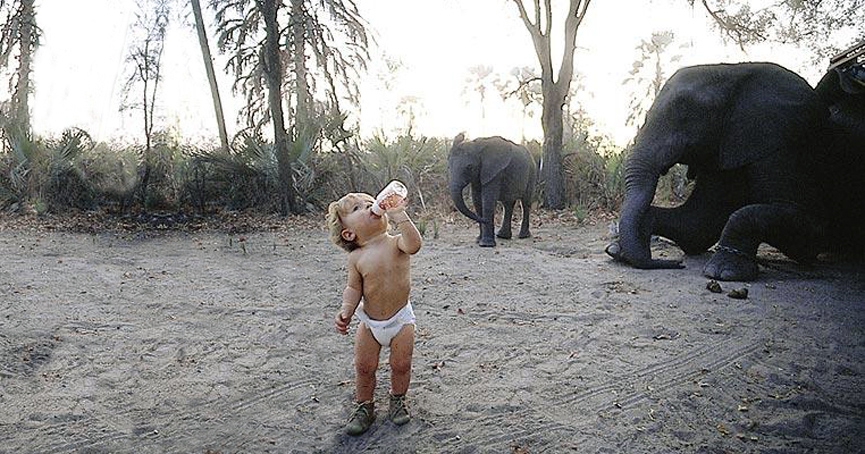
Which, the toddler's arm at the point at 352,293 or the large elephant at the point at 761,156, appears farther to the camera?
the large elephant at the point at 761,156

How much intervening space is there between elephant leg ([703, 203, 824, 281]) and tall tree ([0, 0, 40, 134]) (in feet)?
39.2

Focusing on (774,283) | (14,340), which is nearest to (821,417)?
(774,283)

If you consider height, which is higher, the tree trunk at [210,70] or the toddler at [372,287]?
the tree trunk at [210,70]

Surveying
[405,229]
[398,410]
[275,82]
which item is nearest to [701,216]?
[398,410]

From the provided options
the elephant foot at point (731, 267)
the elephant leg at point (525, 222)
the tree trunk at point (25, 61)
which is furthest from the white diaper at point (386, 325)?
the tree trunk at point (25, 61)

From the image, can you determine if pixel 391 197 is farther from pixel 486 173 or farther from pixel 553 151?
pixel 553 151

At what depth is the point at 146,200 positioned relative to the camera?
1129 centimetres

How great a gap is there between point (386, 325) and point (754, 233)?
13.5 ft

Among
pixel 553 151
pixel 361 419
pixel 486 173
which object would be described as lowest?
pixel 361 419

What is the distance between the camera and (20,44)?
12852 millimetres

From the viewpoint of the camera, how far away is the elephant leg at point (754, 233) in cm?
602

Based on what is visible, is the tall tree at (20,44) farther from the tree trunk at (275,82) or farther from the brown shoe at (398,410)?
the brown shoe at (398,410)

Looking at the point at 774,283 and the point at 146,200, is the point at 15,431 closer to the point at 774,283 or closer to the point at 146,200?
the point at 774,283

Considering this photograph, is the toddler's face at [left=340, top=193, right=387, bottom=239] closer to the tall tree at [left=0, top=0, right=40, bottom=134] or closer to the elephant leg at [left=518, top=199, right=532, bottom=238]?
the elephant leg at [left=518, top=199, right=532, bottom=238]
